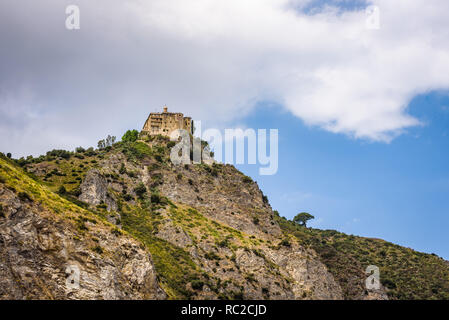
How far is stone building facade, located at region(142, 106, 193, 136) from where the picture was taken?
133 metres

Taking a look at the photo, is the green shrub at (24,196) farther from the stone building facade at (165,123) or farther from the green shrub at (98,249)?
the stone building facade at (165,123)

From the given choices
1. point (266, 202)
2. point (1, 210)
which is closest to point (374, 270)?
point (266, 202)

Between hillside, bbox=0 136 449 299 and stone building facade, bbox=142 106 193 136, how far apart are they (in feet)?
18.3

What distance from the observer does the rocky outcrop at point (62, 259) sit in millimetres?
45812

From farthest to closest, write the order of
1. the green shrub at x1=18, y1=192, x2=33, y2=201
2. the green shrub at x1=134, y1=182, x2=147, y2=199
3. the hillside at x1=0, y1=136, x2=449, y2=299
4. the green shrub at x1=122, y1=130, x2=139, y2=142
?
the green shrub at x1=122, y1=130, x2=139, y2=142 → the green shrub at x1=134, y1=182, x2=147, y2=199 → the green shrub at x1=18, y1=192, x2=33, y2=201 → the hillside at x1=0, y1=136, x2=449, y2=299

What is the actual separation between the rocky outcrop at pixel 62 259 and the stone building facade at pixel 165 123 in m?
74.3

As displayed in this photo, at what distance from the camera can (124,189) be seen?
9606 cm

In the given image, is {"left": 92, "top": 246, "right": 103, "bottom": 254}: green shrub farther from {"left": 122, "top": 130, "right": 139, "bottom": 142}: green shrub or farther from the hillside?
{"left": 122, "top": 130, "right": 139, "bottom": 142}: green shrub

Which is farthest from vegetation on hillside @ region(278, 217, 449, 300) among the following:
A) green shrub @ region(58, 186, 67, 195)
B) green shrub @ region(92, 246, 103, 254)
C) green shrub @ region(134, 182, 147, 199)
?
green shrub @ region(92, 246, 103, 254)

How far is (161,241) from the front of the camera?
82.8m

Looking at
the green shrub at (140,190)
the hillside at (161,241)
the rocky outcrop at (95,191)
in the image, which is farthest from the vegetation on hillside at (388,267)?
the rocky outcrop at (95,191)

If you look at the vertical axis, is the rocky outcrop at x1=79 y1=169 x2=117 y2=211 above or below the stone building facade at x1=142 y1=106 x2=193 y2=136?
below

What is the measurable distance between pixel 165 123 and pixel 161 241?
5652 cm

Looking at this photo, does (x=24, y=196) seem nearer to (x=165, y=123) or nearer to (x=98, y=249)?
(x=98, y=249)
